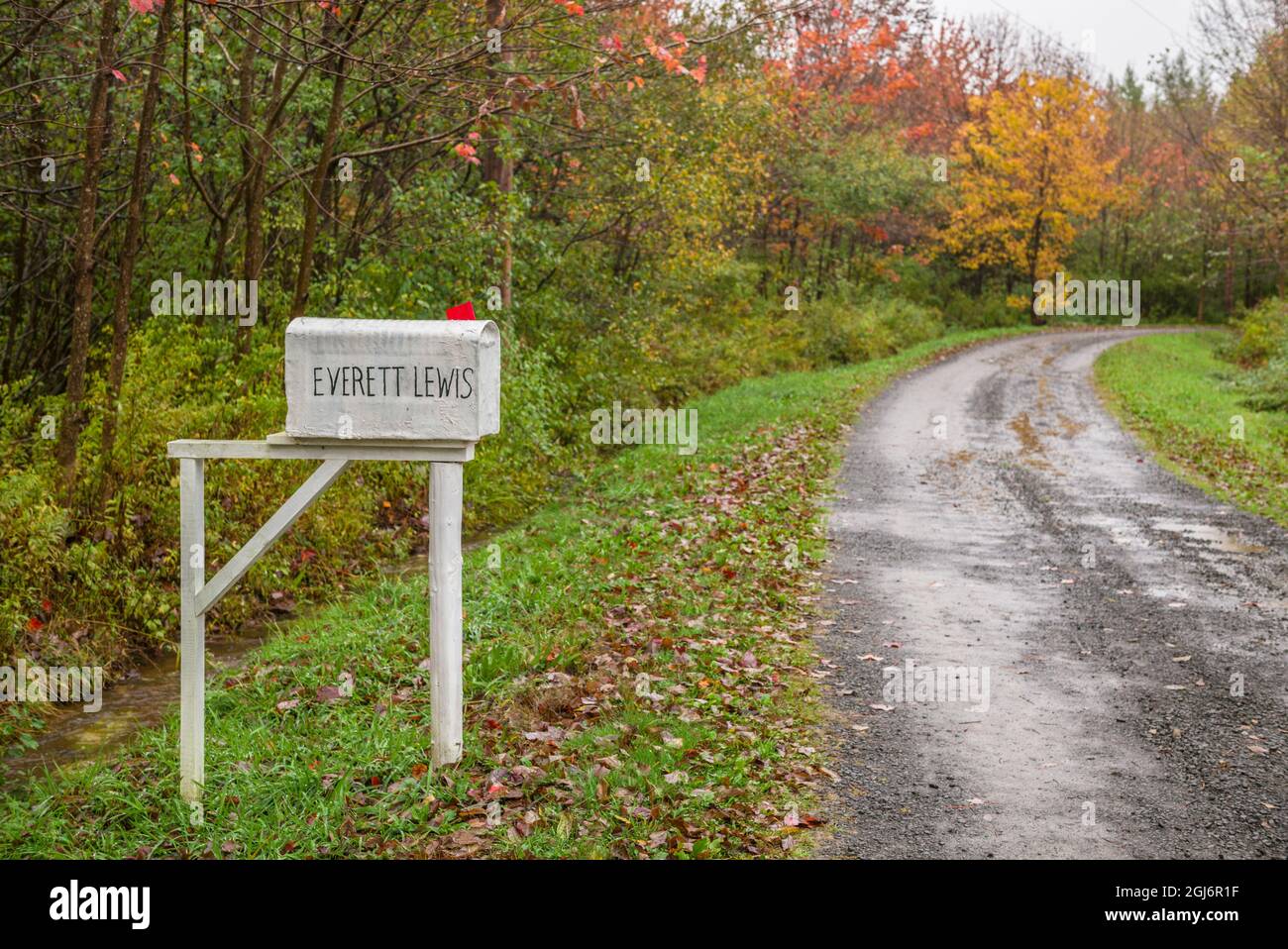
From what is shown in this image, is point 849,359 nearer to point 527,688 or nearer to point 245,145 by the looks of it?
point 245,145

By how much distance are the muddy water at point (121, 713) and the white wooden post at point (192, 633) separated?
1.77 m

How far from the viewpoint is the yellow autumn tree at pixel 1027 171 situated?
43.8 meters

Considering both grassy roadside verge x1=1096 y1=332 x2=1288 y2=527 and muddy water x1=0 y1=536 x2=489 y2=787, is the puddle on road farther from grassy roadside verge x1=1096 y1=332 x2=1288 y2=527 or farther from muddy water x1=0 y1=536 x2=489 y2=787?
muddy water x1=0 y1=536 x2=489 y2=787

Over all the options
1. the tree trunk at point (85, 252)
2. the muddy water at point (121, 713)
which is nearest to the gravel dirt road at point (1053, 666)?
the muddy water at point (121, 713)

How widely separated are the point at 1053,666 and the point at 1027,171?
40.2 meters

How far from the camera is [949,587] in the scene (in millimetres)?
10281

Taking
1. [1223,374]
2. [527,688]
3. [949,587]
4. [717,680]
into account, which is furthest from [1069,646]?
[1223,374]

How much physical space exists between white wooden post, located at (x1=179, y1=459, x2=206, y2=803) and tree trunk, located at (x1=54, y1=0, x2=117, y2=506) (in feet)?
16.0

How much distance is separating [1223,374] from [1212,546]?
20726mm

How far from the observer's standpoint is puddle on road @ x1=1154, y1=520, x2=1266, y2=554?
11.8 meters

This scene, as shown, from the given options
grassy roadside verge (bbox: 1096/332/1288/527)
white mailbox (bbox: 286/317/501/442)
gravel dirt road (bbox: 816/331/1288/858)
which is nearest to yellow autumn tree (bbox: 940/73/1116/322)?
grassy roadside verge (bbox: 1096/332/1288/527)

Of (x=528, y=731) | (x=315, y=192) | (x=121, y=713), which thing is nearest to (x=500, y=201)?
(x=315, y=192)

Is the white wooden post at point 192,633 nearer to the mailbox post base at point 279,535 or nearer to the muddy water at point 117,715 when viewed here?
the mailbox post base at point 279,535

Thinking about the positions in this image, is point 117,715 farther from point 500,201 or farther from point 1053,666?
point 500,201
